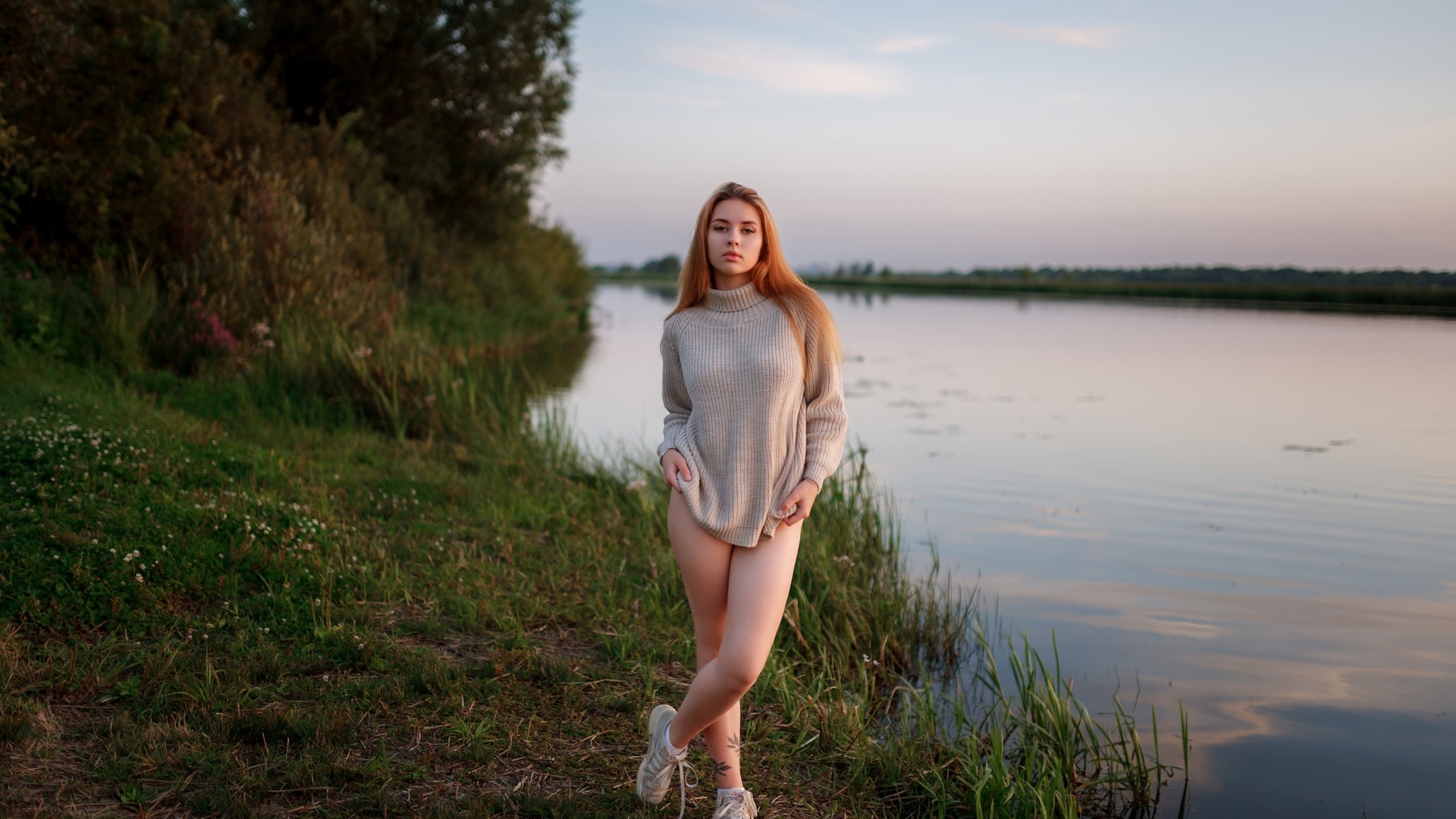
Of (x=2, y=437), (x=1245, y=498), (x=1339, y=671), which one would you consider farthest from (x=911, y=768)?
(x=1245, y=498)

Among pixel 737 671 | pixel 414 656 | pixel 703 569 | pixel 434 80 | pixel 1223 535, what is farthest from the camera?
pixel 434 80

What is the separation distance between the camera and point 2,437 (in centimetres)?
574

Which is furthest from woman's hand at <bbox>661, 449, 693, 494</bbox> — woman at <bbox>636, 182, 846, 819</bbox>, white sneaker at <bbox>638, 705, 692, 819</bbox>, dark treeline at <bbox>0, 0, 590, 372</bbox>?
dark treeline at <bbox>0, 0, 590, 372</bbox>

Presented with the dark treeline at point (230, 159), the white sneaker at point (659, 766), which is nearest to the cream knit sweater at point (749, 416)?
the white sneaker at point (659, 766)

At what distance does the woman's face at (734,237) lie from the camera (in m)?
3.23

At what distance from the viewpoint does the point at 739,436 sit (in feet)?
10.5

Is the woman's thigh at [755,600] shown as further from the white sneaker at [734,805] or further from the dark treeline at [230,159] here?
the dark treeline at [230,159]

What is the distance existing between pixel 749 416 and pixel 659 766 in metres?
1.23

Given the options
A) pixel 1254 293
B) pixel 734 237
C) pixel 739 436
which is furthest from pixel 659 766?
pixel 1254 293

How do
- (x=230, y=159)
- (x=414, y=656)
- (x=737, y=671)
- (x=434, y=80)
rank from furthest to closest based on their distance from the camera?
(x=434, y=80) → (x=230, y=159) → (x=414, y=656) → (x=737, y=671)

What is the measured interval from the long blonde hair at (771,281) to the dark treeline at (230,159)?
319 inches

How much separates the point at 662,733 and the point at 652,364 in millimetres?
20540

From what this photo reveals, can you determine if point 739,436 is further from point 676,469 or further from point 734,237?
point 734,237

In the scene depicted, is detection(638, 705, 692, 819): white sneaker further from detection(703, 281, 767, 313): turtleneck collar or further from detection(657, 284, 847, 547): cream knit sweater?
detection(703, 281, 767, 313): turtleneck collar
